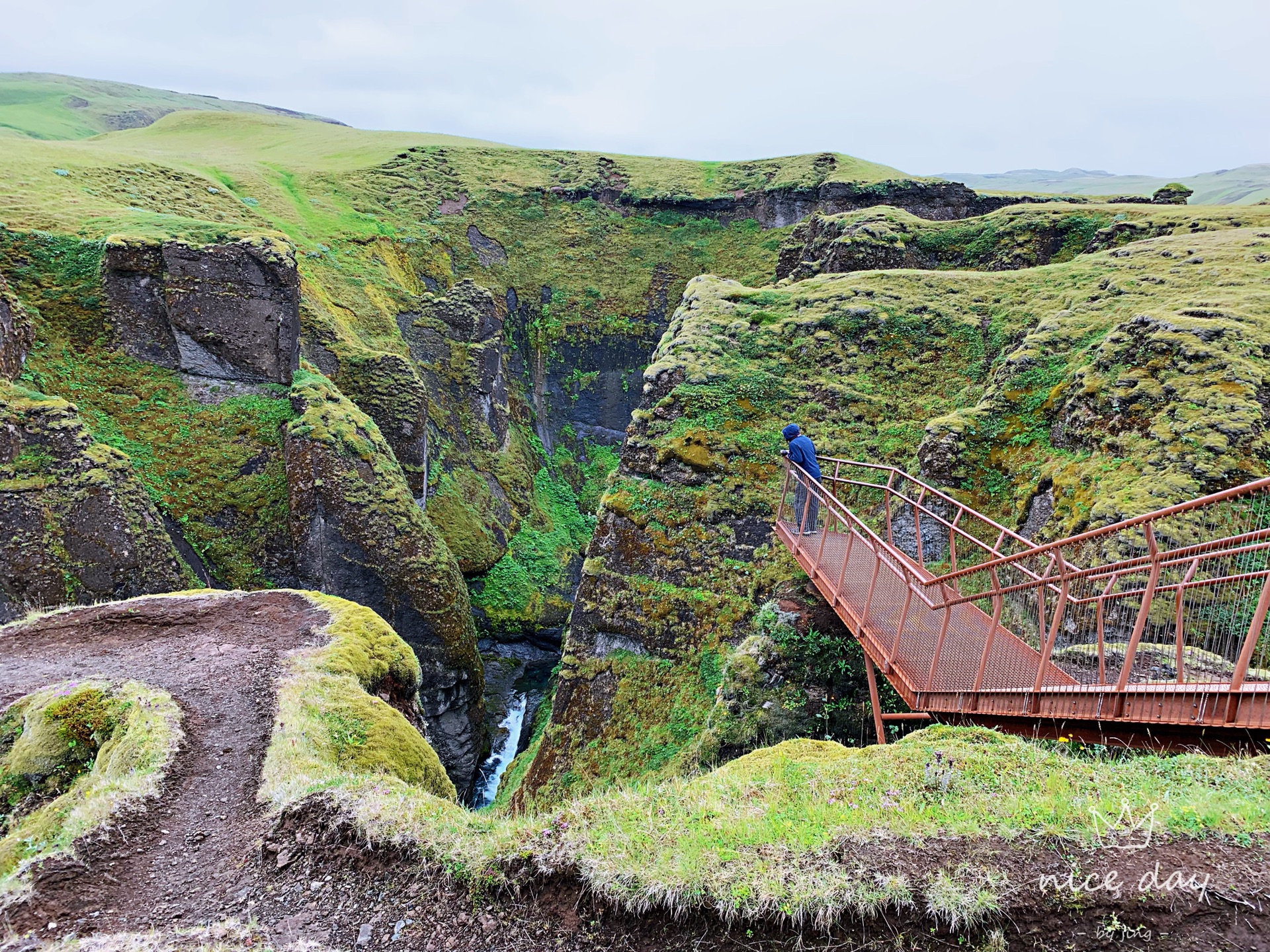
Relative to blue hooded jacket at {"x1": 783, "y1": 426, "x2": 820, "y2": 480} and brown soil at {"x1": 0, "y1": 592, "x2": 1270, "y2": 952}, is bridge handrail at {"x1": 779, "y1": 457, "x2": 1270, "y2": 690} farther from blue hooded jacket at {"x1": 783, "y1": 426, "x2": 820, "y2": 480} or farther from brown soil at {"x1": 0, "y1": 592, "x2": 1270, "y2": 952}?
blue hooded jacket at {"x1": 783, "y1": 426, "x2": 820, "y2": 480}

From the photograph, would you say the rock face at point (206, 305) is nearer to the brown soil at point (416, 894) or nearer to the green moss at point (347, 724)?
the green moss at point (347, 724)

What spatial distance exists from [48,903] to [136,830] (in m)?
1.08

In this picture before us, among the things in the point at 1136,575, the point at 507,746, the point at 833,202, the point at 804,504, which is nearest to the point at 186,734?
the point at 804,504

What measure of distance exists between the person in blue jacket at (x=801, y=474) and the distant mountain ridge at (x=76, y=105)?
3498 inches

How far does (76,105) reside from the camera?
398 ft

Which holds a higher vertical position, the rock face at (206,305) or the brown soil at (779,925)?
the rock face at (206,305)

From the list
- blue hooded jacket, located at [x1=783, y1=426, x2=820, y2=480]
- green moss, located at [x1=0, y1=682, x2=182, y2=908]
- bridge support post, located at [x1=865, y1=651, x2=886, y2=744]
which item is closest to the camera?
green moss, located at [x1=0, y1=682, x2=182, y2=908]

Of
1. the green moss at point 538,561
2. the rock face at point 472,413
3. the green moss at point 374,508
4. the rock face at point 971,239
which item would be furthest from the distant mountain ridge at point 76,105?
the rock face at point 971,239

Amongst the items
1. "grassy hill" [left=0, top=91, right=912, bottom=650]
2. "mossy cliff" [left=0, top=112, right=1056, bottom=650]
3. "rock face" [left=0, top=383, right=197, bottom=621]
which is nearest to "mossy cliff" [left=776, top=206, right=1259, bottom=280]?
"mossy cliff" [left=0, top=112, right=1056, bottom=650]

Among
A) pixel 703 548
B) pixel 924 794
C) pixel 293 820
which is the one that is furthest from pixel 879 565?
pixel 293 820

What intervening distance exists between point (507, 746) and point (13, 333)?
2144 centimetres

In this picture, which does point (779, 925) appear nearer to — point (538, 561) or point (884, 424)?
point (884, 424)

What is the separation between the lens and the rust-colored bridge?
5.38 m

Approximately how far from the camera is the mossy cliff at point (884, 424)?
12188 mm
